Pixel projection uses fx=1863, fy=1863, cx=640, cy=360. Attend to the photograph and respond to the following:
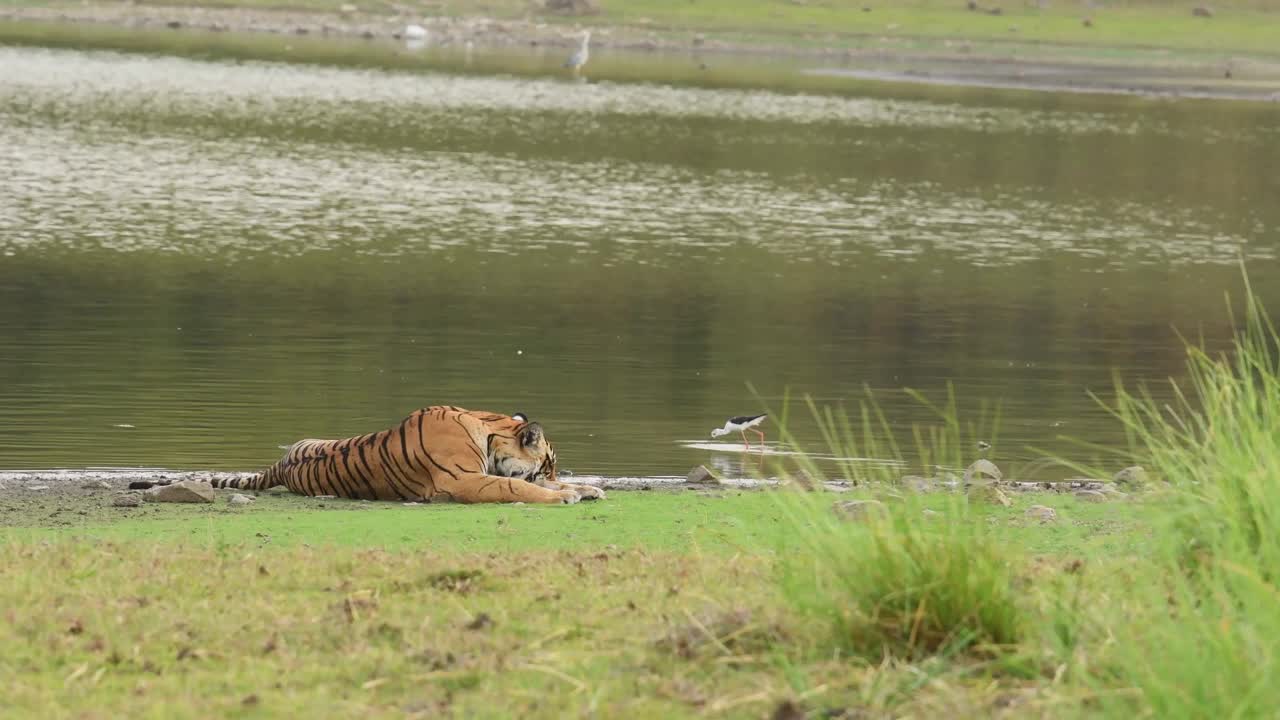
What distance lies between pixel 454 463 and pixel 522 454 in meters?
0.47

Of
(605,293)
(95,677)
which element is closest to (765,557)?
(95,677)

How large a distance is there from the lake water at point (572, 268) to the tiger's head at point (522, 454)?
3139 millimetres

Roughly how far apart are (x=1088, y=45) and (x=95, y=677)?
10387cm

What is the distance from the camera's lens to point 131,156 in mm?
42562

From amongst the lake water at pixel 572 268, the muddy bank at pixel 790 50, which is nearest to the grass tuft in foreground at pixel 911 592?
the lake water at pixel 572 268

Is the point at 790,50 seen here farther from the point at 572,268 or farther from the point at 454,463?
the point at 454,463

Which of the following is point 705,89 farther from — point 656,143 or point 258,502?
point 258,502

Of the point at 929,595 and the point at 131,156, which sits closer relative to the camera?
the point at 929,595

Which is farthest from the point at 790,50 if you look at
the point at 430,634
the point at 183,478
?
the point at 430,634

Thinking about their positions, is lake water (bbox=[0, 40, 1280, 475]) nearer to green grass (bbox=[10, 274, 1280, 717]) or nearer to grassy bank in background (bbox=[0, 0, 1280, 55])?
green grass (bbox=[10, 274, 1280, 717])

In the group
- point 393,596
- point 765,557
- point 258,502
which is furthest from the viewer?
point 258,502

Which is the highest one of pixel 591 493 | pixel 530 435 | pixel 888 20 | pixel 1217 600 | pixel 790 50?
pixel 1217 600

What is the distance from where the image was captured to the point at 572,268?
29.4m

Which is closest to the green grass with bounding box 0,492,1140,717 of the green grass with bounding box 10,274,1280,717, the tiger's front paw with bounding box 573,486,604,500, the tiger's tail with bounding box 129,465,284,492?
the green grass with bounding box 10,274,1280,717
